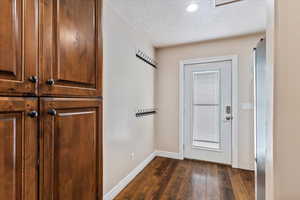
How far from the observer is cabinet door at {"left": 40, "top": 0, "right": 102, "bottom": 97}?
0.77 meters

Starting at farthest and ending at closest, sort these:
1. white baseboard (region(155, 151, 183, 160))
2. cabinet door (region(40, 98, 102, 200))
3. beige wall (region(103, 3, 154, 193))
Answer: white baseboard (region(155, 151, 183, 160)), beige wall (region(103, 3, 154, 193)), cabinet door (region(40, 98, 102, 200))

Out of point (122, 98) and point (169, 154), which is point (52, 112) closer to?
point (122, 98)

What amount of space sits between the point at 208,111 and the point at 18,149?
3.22m

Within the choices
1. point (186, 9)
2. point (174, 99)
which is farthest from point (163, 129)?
point (186, 9)

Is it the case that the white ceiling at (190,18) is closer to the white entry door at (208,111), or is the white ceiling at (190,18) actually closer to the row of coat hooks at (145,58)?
the row of coat hooks at (145,58)

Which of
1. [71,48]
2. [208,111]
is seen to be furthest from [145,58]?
[71,48]

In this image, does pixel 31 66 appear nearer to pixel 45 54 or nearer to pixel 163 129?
pixel 45 54

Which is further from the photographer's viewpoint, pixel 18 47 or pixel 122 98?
pixel 122 98

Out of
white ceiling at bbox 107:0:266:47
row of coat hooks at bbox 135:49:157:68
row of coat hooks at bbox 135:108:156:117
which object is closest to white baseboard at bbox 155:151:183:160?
row of coat hooks at bbox 135:108:156:117

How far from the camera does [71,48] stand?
892 mm

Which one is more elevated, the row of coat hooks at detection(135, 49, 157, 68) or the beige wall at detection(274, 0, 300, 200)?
the row of coat hooks at detection(135, 49, 157, 68)

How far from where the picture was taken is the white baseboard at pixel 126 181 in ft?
6.64

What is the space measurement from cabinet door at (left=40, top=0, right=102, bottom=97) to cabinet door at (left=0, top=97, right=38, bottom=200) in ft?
0.42

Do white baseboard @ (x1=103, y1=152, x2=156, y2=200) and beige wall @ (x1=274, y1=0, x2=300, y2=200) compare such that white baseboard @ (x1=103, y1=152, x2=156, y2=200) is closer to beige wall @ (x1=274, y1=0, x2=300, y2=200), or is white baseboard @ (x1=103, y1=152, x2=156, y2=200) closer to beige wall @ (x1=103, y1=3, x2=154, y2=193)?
beige wall @ (x1=103, y1=3, x2=154, y2=193)
